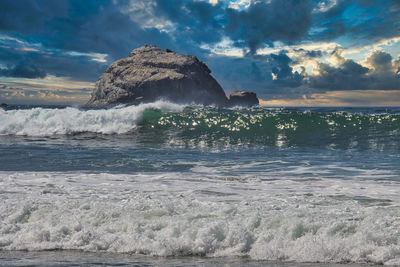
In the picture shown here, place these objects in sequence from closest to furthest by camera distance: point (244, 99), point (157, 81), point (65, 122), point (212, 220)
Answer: point (212, 220), point (65, 122), point (157, 81), point (244, 99)

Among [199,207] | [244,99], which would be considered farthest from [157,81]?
[199,207]

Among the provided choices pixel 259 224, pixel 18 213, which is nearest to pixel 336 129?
pixel 259 224

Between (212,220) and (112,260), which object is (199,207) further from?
(112,260)

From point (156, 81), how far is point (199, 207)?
160 metres

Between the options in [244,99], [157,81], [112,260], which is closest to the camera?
[112,260]

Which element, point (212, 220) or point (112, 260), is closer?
point (112, 260)

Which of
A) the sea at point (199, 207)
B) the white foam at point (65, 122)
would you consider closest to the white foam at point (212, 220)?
the sea at point (199, 207)

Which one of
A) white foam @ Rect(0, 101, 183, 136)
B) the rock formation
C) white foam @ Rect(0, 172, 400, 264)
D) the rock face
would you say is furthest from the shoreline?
the rock face

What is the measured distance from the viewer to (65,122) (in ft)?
73.3

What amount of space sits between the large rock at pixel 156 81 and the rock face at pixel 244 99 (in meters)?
7.02

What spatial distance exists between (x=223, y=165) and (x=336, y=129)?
40.2ft

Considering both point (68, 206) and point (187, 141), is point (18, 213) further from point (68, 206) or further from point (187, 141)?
point (187, 141)

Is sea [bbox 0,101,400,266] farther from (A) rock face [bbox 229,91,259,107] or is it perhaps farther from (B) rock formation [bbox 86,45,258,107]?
(A) rock face [bbox 229,91,259,107]

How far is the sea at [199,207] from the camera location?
401 centimetres
